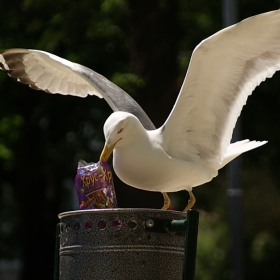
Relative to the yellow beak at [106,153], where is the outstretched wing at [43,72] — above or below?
above

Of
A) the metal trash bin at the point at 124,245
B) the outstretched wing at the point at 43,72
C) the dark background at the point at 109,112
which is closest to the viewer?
the metal trash bin at the point at 124,245

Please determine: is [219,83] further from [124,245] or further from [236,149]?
[124,245]

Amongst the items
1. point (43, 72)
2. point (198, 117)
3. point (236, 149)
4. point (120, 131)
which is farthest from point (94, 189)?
point (43, 72)

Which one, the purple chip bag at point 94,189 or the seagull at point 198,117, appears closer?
the purple chip bag at point 94,189

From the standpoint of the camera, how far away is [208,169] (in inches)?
220

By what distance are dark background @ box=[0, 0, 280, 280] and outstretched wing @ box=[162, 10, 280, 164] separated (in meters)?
3.53

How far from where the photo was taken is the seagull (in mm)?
4949

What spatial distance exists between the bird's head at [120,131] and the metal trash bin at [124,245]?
0.95 meters

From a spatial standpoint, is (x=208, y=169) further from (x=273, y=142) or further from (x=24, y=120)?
(x=24, y=120)

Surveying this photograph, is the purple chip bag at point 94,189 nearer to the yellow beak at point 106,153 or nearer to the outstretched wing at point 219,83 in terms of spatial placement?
the yellow beak at point 106,153

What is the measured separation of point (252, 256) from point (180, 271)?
9409mm

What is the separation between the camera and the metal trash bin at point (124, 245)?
3869mm

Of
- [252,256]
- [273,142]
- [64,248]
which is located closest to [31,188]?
[252,256]

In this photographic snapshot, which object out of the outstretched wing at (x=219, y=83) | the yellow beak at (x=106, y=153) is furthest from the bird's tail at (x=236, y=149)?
the yellow beak at (x=106, y=153)
